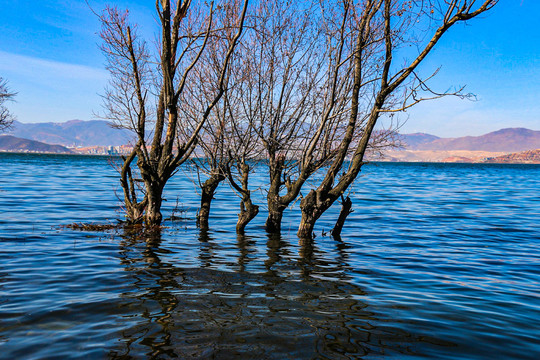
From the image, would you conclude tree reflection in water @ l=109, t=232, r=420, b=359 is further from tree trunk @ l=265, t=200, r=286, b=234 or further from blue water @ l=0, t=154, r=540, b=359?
tree trunk @ l=265, t=200, r=286, b=234

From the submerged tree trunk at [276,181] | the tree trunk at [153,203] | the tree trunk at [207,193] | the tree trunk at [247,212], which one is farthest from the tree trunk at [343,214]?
the tree trunk at [153,203]

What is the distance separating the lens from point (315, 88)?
464 inches

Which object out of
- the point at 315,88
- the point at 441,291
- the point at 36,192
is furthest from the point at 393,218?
the point at 36,192

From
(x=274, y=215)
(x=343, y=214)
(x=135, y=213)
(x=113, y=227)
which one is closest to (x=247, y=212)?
(x=274, y=215)

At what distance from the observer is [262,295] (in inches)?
295

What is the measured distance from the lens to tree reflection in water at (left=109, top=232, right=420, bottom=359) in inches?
207

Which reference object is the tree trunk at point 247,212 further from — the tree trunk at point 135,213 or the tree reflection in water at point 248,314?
the tree trunk at point 135,213

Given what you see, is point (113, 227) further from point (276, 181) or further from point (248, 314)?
point (248, 314)

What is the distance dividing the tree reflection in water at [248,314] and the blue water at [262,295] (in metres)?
0.03

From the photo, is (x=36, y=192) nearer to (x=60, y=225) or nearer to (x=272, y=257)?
(x=60, y=225)

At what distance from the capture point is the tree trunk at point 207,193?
44.6 feet

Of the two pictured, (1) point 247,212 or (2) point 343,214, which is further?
(1) point 247,212

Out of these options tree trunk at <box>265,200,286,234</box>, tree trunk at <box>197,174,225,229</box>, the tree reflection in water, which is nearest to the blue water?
the tree reflection in water

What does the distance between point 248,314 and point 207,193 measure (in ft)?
27.3
